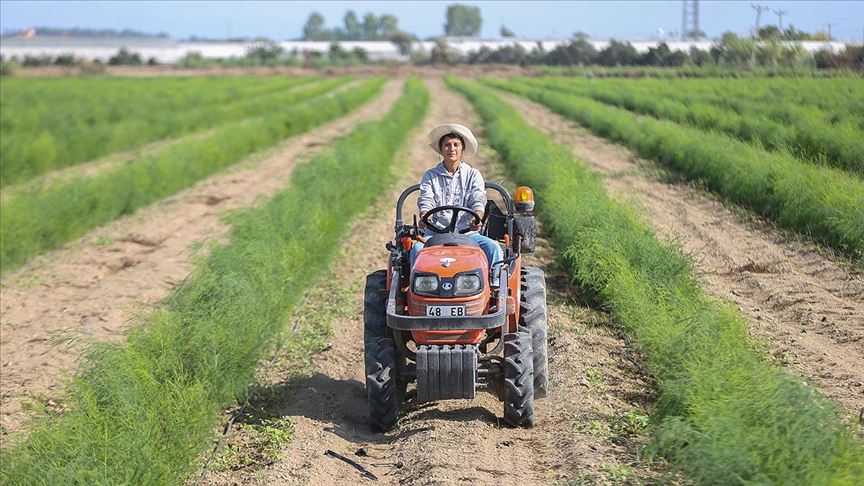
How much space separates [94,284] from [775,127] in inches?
438

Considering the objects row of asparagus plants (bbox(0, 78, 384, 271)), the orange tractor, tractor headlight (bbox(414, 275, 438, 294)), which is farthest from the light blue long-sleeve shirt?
row of asparagus plants (bbox(0, 78, 384, 271))

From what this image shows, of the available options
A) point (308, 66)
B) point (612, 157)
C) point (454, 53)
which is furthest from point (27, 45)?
point (612, 157)

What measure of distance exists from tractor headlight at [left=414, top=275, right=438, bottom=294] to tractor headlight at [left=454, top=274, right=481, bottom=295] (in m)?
0.13

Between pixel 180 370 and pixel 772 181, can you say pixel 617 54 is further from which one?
pixel 180 370

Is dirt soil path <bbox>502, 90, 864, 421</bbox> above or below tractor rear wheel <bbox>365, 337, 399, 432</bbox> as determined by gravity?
below

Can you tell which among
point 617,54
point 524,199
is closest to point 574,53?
point 617,54

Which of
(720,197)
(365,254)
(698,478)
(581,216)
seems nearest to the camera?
(698,478)

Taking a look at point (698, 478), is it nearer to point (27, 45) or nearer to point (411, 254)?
point (411, 254)

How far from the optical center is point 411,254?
258 inches

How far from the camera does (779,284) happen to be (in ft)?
30.6

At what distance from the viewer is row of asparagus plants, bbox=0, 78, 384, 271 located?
1233 centimetres

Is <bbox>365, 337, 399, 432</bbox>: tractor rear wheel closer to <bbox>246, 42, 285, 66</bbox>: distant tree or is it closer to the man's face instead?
the man's face

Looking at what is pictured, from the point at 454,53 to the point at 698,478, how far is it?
294ft

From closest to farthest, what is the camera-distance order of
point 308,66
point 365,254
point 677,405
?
1. point 677,405
2. point 365,254
3. point 308,66
